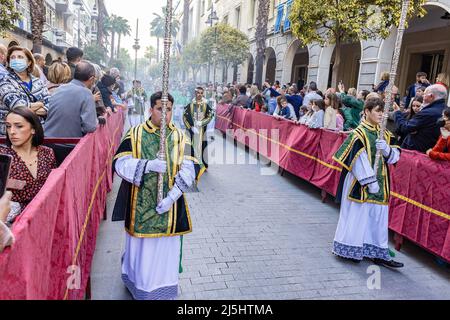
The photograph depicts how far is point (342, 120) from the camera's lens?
7879mm

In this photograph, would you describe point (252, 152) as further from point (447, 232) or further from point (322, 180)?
point (447, 232)

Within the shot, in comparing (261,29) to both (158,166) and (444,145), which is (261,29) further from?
(158,166)

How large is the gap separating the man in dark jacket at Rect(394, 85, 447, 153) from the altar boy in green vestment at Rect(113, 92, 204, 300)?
3429 millimetres

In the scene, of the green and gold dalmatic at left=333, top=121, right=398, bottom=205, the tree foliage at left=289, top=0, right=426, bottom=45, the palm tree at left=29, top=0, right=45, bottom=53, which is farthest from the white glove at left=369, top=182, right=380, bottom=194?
the palm tree at left=29, top=0, right=45, bottom=53

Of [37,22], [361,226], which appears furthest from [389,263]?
[37,22]

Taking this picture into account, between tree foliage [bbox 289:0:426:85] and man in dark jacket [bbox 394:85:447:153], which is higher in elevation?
tree foliage [bbox 289:0:426:85]

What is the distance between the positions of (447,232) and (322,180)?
2914mm

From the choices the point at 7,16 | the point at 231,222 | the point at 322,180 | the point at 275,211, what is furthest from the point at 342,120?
the point at 7,16

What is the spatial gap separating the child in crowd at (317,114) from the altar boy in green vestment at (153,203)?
4804mm

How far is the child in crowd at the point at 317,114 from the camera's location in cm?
772

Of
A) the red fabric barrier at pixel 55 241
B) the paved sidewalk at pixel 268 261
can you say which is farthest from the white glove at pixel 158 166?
the paved sidewalk at pixel 268 261

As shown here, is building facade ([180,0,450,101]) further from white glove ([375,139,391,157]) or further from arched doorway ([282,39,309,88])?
white glove ([375,139,391,157])

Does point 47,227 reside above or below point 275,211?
above

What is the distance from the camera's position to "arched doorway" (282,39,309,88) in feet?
67.6
